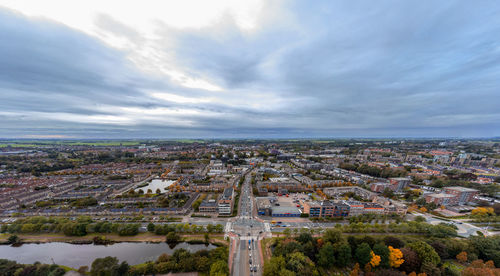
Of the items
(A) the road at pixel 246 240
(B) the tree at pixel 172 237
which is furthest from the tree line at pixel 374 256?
(B) the tree at pixel 172 237

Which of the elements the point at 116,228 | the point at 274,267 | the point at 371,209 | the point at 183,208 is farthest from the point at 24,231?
the point at 371,209

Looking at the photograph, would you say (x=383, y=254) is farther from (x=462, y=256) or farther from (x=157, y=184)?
(x=157, y=184)

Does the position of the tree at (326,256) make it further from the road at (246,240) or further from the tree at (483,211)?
the tree at (483,211)

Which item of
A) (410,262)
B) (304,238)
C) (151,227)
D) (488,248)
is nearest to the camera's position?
(410,262)

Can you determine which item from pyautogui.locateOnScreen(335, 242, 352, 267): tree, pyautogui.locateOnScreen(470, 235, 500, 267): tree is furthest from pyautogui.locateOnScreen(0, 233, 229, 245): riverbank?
pyautogui.locateOnScreen(470, 235, 500, 267): tree

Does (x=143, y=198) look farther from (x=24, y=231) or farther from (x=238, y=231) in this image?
(x=238, y=231)

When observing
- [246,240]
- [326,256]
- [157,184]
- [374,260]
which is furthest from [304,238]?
[157,184]
